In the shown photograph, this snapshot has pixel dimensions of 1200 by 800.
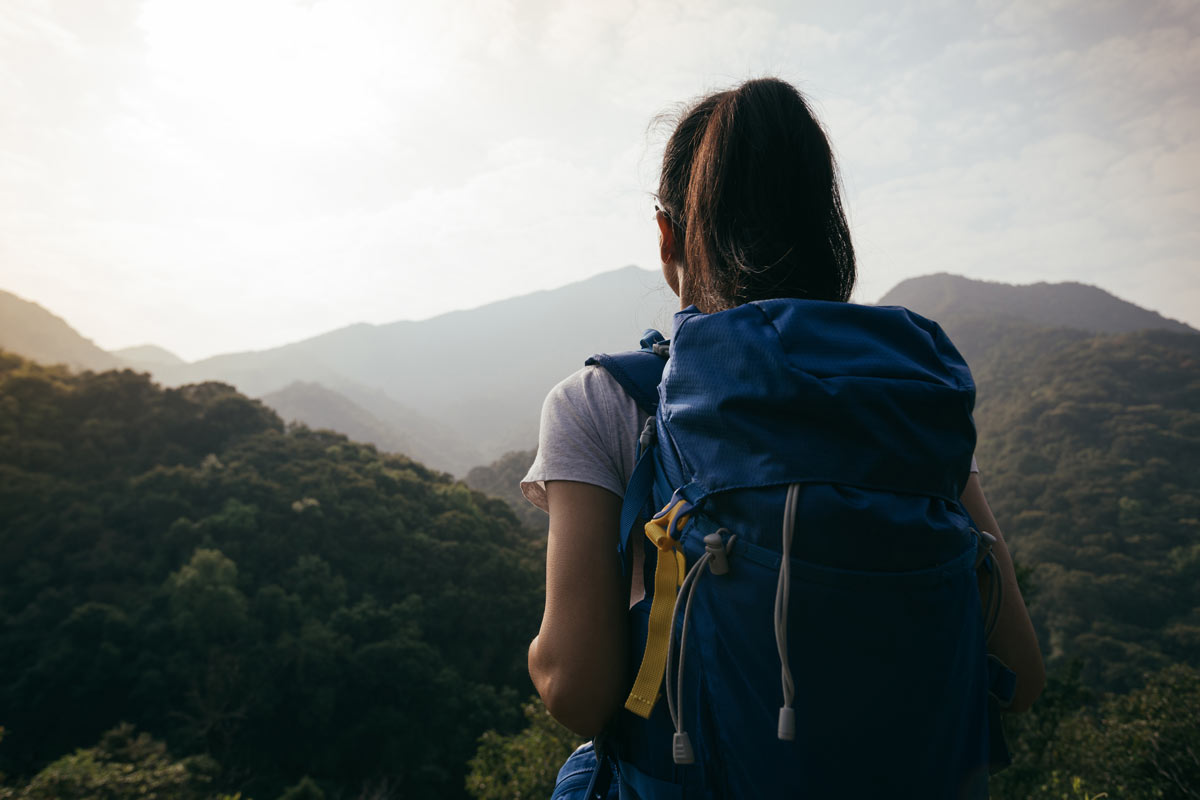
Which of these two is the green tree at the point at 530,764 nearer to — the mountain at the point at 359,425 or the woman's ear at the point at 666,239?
the woman's ear at the point at 666,239

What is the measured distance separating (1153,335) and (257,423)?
3273 inches

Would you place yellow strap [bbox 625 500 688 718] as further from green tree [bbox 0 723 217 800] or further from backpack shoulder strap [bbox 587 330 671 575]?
green tree [bbox 0 723 217 800]

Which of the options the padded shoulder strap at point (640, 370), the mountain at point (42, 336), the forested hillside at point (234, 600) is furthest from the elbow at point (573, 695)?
the mountain at point (42, 336)

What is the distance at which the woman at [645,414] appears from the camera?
852 millimetres

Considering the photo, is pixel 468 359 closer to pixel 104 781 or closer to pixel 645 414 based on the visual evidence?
pixel 104 781

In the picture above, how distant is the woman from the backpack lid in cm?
12

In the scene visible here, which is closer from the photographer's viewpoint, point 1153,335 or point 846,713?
point 846,713

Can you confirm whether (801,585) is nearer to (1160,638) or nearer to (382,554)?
(382,554)

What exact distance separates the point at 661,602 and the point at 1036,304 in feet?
422

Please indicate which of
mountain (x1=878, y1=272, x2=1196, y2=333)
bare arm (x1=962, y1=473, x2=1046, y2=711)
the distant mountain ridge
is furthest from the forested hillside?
mountain (x1=878, y1=272, x2=1196, y2=333)

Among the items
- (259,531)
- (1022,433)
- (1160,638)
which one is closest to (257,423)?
(259,531)

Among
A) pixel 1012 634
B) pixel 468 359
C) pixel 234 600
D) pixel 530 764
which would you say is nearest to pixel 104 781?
pixel 530 764

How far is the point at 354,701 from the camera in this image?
22016 mm

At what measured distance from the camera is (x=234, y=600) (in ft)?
72.2
